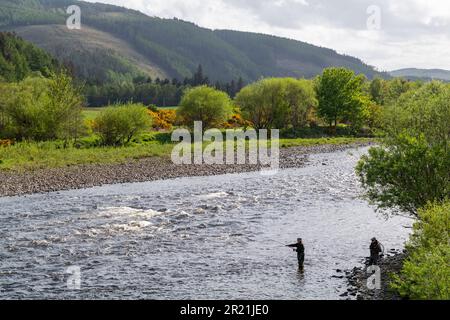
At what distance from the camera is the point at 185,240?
1410 inches

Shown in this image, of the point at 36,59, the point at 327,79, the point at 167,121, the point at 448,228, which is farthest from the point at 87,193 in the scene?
the point at 36,59

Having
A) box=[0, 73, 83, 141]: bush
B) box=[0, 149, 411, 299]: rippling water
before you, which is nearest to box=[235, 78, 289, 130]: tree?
box=[0, 73, 83, 141]: bush

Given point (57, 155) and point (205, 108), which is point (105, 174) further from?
point (205, 108)

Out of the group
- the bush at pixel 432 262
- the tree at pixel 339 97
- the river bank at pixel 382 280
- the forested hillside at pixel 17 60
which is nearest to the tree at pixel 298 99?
the tree at pixel 339 97

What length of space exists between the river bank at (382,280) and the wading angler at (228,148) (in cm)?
4088

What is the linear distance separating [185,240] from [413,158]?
51.5ft

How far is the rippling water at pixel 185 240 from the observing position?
26.9m

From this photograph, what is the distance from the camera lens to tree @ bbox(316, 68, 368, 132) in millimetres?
133125

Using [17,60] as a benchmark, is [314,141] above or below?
below

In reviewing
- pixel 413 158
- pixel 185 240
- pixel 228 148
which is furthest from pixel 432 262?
pixel 228 148

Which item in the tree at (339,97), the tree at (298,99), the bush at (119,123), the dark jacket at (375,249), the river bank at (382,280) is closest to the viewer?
the river bank at (382,280)

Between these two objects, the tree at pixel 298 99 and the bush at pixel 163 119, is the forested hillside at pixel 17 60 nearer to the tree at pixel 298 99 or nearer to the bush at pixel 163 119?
the bush at pixel 163 119

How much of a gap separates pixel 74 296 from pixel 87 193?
29.0 meters

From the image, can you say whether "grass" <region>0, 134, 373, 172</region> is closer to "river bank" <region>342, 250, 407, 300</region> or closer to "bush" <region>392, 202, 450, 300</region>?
"river bank" <region>342, 250, 407, 300</region>
